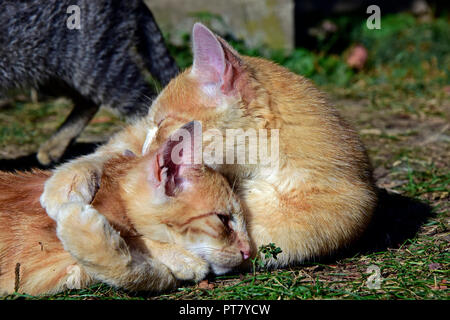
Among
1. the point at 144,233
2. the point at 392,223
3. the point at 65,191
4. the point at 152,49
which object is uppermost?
the point at 152,49

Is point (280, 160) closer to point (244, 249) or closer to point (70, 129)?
point (244, 249)

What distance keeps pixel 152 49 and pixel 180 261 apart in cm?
226

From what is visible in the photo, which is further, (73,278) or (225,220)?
(225,220)

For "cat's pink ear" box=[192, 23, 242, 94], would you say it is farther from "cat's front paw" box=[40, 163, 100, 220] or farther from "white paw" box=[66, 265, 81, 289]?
"white paw" box=[66, 265, 81, 289]

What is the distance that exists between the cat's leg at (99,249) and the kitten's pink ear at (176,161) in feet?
0.90

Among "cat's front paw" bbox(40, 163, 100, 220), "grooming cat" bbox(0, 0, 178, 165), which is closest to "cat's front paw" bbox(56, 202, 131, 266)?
"cat's front paw" bbox(40, 163, 100, 220)

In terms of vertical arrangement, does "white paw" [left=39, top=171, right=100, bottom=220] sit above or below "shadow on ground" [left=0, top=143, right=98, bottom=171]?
above

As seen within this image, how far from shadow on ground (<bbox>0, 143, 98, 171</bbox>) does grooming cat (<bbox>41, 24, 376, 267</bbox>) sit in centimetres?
155

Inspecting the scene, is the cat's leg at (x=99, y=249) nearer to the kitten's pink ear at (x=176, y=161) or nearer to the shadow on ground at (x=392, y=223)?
the kitten's pink ear at (x=176, y=161)

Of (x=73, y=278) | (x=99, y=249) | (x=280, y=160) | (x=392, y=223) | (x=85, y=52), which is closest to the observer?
(x=99, y=249)

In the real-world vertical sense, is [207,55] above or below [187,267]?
above

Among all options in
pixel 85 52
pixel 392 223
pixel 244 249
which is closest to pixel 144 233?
pixel 244 249

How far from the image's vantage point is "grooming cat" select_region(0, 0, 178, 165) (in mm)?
3676

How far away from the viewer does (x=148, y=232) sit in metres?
2.29
